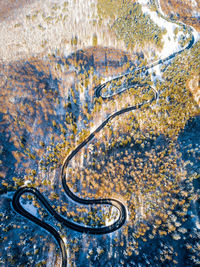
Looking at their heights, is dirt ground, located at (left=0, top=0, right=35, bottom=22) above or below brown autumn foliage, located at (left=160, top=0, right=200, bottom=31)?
above

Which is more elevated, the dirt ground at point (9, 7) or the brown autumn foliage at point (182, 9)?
the dirt ground at point (9, 7)

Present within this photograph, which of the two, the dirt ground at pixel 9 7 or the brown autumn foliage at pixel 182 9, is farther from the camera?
the dirt ground at pixel 9 7

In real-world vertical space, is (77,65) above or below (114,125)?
above

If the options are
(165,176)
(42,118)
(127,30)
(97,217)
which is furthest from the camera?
(127,30)

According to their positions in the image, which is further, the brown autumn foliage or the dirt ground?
the dirt ground

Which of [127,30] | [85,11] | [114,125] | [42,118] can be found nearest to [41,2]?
[85,11]

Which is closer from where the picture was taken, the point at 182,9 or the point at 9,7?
the point at 182,9

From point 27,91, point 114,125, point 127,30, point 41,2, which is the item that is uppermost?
point 41,2

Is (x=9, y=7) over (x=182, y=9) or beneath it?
over

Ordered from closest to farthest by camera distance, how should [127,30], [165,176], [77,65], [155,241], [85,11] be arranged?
[155,241]
[165,176]
[77,65]
[127,30]
[85,11]

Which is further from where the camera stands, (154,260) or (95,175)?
(95,175)

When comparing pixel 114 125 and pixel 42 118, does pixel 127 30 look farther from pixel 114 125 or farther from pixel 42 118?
pixel 42 118
